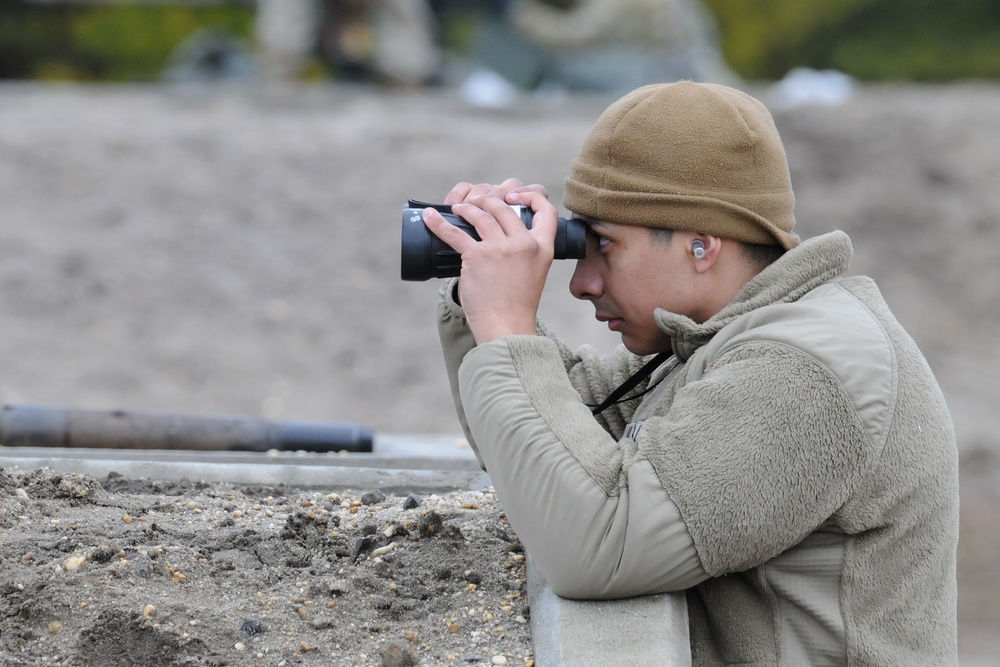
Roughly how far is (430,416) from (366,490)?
4.58 meters

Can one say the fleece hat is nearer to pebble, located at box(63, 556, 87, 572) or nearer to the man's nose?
the man's nose

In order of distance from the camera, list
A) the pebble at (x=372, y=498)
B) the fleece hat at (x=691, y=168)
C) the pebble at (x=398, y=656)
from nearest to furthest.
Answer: the pebble at (x=398, y=656)
the fleece hat at (x=691, y=168)
the pebble at (x=372, y=498)

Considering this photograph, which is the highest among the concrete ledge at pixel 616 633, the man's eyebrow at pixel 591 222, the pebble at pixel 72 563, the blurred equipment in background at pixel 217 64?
the man's eyebrow at pixel 591 222

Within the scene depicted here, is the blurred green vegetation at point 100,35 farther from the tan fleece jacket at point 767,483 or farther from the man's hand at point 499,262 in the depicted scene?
the tan fleece jacket at point 767,483

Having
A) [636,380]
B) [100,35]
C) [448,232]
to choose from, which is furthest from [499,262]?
[100,35]

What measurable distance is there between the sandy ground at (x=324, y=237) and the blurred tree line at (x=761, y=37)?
14.7 ft

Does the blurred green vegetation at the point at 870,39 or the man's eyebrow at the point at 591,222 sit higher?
the man's eyebrow at the point at 591,222

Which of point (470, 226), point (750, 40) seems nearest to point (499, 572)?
point (470, 226)

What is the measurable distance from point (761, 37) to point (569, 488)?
50.9ft

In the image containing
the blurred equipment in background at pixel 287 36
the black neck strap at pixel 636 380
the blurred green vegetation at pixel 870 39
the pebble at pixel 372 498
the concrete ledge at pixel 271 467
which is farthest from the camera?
the blurred green vegetation at pixel 870 39

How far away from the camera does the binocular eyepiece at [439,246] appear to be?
235 centimetres

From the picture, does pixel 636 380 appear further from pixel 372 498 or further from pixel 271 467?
pixel 271 467

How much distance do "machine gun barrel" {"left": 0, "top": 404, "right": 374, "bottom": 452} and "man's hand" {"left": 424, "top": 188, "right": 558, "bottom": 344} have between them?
1698 mm

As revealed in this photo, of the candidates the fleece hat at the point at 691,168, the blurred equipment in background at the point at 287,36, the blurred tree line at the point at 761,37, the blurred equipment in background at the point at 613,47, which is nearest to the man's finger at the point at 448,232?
the fleece hat at the point at 691,168
